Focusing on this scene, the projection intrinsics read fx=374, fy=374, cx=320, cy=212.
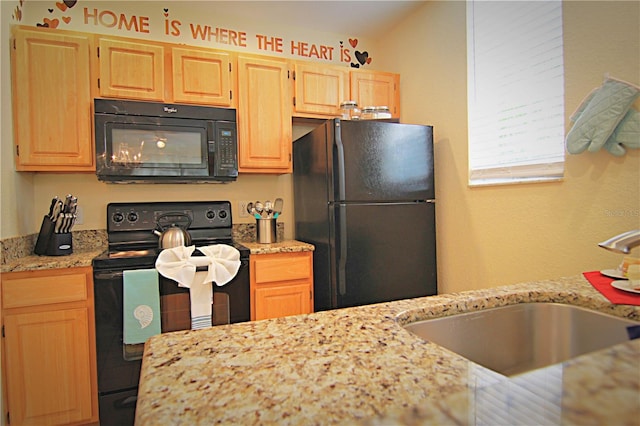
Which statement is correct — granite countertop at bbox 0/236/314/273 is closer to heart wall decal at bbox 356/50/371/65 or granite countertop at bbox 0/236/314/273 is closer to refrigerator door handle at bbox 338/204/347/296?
refrigerator door handle at bbox 338/204/347/296

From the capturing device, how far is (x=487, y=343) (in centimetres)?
91

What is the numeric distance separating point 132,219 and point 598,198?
2543mm

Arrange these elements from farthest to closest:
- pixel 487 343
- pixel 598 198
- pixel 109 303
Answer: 1. pixel 109 303
2. pixel 598 198
3. pixel 487 343

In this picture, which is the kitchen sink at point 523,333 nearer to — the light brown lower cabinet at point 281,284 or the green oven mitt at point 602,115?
the green oven mitt at point 602,115

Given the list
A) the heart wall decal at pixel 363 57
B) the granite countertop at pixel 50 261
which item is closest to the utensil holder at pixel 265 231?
the granite countertop at pixel 50 261

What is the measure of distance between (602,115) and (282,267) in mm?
1717

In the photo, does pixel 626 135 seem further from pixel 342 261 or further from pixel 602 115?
pixel 342 261

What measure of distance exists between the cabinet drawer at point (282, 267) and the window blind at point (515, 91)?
1.14 metres

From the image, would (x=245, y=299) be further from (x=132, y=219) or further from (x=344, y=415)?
(x=344, y=415)

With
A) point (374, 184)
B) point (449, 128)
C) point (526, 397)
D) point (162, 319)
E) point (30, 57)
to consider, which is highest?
point (30, 57)

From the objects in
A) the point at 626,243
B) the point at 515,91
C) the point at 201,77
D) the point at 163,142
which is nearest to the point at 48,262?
the point at 163,142

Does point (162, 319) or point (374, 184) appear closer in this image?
point (162, 319)

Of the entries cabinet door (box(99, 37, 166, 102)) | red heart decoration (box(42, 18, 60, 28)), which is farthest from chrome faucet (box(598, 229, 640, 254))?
red heart decoration (box(42, 18, 60, 28))

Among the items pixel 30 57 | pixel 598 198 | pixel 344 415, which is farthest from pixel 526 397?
pixel 30 57
